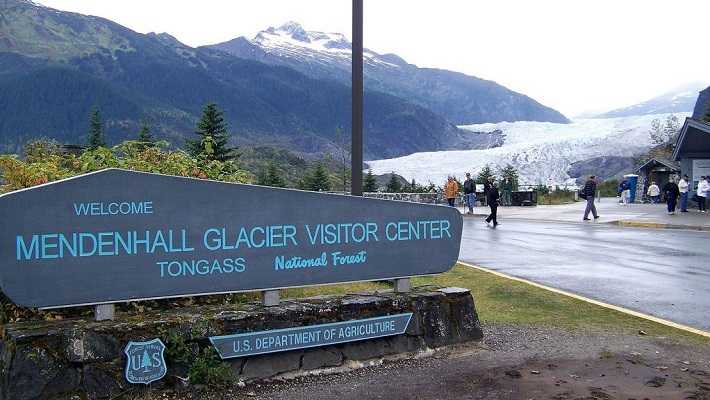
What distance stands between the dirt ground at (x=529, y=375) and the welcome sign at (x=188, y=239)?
83 centimetres

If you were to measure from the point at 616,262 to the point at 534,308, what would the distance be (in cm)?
499

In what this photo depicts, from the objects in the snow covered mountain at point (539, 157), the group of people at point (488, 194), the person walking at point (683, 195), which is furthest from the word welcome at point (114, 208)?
the snow covered mountain at point (539, 157)

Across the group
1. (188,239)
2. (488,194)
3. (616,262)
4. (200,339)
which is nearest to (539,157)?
(488,194)

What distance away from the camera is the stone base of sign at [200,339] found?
4.62m

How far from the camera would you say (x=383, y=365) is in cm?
584

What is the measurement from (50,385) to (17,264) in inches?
33.9

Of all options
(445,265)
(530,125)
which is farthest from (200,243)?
(530,125)

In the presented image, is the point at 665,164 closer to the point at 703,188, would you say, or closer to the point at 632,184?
the point at 632,184

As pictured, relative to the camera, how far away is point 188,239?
5.29 metres

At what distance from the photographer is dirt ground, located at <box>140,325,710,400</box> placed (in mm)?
5074

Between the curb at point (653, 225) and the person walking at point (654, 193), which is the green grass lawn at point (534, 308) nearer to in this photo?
the curb at point (653, 225)

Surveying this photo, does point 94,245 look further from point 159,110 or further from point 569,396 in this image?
point 159,110

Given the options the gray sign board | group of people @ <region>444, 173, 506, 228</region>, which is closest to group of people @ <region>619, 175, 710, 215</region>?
group of people @ <region>444, 173, 506, 228</region>

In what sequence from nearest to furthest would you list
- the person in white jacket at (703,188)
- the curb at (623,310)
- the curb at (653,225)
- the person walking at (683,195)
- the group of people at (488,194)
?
1. the curb at (623,310)
2. the curb at (653,225)
3. the group of people at (488,194)
4. the person in white jacket at (703,188)
5. the person walking at (683,195)
